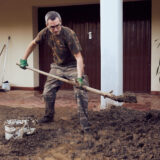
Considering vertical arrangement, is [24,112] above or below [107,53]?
below

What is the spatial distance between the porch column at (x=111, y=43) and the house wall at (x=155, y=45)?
84.0 inches

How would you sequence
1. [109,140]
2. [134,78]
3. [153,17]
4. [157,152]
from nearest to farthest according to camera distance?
[157,152] < [109,140] < [153,17] < [134,78]

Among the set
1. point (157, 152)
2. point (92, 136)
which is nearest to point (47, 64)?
point (92, 136)

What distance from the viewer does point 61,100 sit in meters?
7.46

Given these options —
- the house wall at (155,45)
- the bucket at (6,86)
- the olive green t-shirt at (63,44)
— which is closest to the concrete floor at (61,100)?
the bucket at (6,86)

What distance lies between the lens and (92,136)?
14.1ft

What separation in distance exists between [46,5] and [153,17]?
3051 mm

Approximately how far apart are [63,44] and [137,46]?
3916 millimetres

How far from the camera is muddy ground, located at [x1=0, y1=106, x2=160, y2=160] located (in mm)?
3723

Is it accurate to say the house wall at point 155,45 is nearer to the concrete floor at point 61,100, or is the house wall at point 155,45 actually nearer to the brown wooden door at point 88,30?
the concrete floor at point 61,100

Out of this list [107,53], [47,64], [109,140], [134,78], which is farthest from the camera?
[47,64]

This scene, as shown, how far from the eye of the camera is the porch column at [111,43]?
18.9 ft

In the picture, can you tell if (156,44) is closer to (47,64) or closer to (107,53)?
(107,53)

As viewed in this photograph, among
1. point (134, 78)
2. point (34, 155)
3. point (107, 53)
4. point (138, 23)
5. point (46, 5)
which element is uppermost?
point (46, 5)
